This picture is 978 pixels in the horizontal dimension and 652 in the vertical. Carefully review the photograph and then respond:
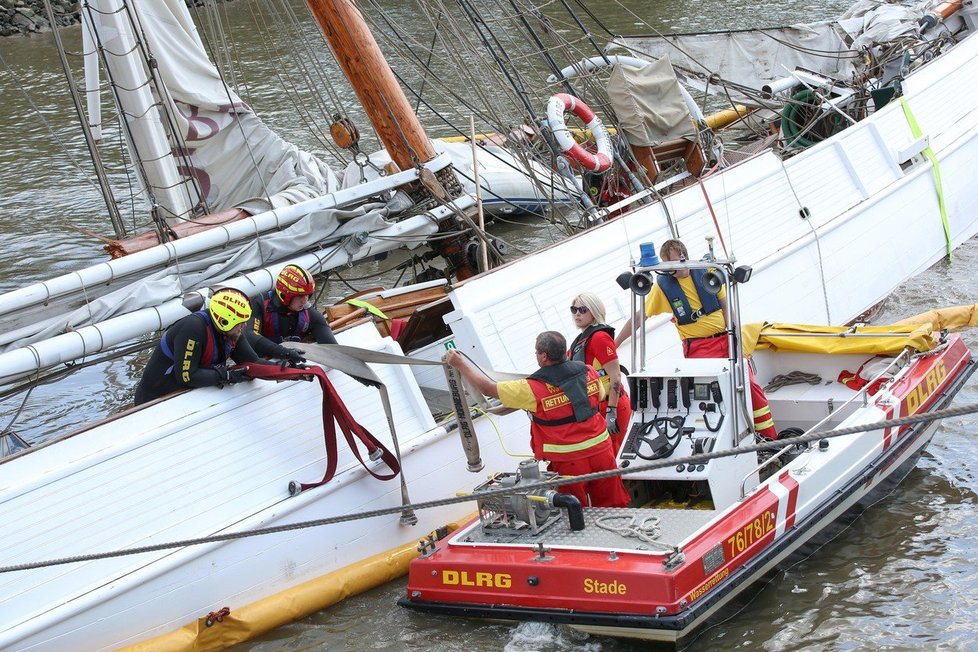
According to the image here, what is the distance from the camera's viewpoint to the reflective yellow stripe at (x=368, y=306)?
27.0 feet

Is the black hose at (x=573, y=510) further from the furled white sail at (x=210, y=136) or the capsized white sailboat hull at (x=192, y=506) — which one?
the furled white sail at (x=210, y=136)

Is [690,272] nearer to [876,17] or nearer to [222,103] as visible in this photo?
[222,103]

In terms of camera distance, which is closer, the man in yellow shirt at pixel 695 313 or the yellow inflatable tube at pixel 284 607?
the yellow inflatable tube at pixel 284 607

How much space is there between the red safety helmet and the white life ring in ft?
11.5

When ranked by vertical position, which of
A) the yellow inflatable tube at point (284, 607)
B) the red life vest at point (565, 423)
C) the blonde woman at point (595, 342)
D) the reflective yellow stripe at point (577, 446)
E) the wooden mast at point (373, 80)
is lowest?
the yellow inflatable tube at point (284, 607)

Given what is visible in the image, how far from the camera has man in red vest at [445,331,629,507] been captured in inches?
256

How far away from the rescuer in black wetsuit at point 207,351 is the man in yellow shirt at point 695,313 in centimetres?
238

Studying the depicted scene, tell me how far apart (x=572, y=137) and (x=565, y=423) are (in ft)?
14.5

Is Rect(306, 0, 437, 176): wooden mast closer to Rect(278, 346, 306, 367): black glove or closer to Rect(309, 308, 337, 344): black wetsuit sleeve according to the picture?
Rect(309, 308, 337, 344): black wetsuit sleeve

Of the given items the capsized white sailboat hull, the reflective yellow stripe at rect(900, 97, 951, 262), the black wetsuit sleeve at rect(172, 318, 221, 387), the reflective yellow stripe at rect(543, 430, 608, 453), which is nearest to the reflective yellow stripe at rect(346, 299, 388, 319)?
the capsized white sailboat hull

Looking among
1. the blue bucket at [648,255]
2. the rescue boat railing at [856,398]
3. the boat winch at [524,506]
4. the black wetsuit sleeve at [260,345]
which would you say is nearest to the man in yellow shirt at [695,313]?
the blue bucket at [648,255]

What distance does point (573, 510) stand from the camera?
21.0 feet

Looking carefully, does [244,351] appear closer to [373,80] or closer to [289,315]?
[289,315]

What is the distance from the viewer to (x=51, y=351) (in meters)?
7.40
